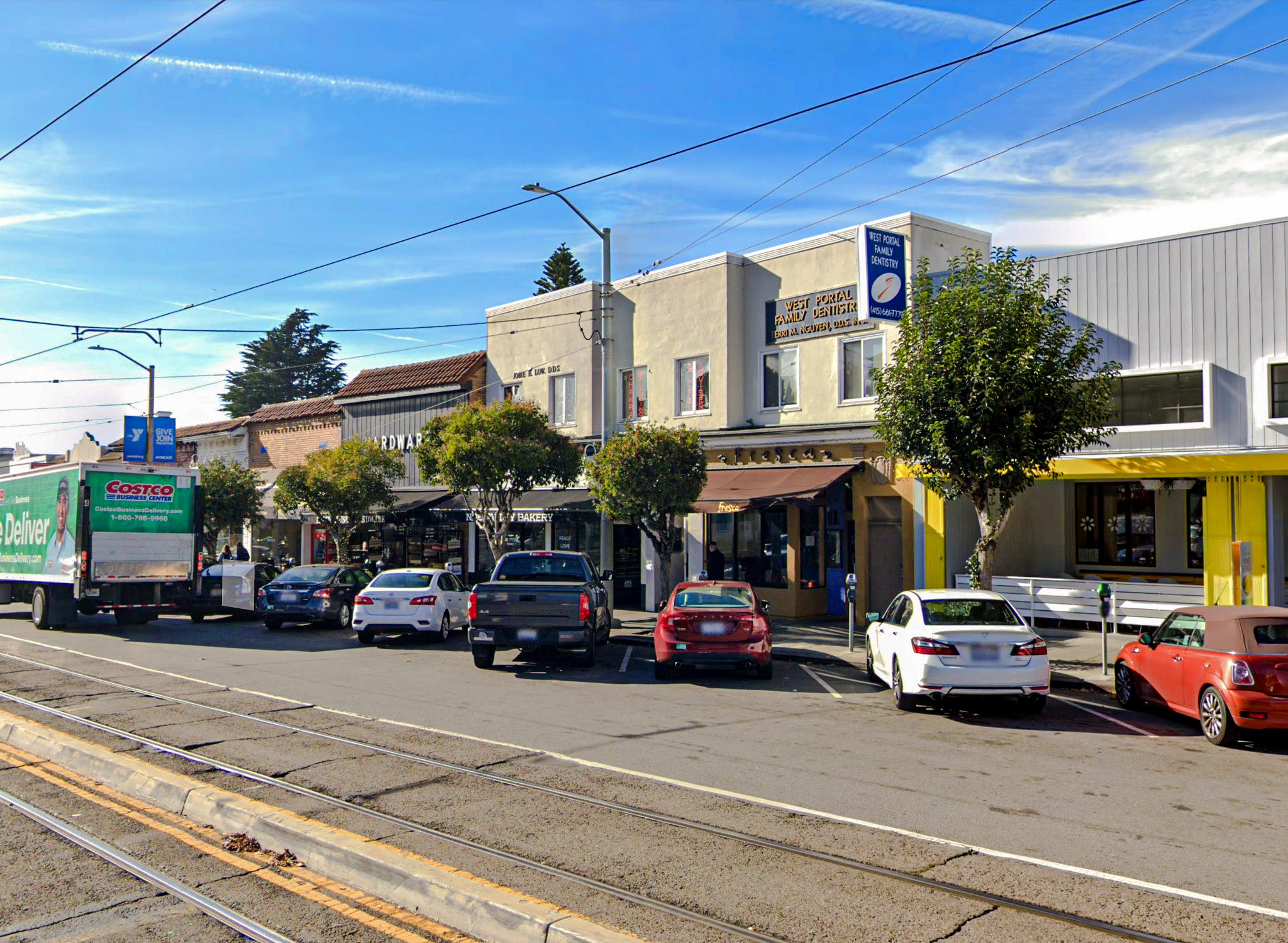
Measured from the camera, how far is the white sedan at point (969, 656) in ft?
38.3

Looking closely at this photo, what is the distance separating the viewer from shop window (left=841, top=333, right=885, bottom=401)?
21.7 meters

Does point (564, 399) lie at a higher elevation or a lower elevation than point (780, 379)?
higher

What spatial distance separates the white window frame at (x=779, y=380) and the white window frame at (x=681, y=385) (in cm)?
128

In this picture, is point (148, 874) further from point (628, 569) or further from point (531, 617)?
point (628, 569)

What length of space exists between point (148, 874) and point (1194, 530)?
19995mm

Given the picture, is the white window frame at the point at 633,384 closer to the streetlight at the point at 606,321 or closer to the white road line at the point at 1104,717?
the streetlight at the point at 606,321

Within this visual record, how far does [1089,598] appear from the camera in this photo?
760 inches

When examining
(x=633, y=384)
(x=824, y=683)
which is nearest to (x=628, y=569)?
(x=633, y=384)

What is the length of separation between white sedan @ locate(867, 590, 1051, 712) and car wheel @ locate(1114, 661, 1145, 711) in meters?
1.11

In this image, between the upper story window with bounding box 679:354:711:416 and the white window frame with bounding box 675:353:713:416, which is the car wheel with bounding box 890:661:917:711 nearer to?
the white window frame with bounding box 675:353:713:416

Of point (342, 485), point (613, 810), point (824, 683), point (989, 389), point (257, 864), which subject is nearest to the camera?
point (257, 864)

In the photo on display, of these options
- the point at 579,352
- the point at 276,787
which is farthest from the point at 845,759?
the point at 579,352

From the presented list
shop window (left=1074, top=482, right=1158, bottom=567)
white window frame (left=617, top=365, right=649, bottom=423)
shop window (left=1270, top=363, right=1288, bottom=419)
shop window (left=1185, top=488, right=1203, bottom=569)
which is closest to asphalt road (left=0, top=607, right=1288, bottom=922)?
shop window (left=1270, top=363, right=1288, bottom=419)

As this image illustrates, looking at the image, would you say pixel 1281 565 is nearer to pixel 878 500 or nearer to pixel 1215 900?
pixel 878 500
